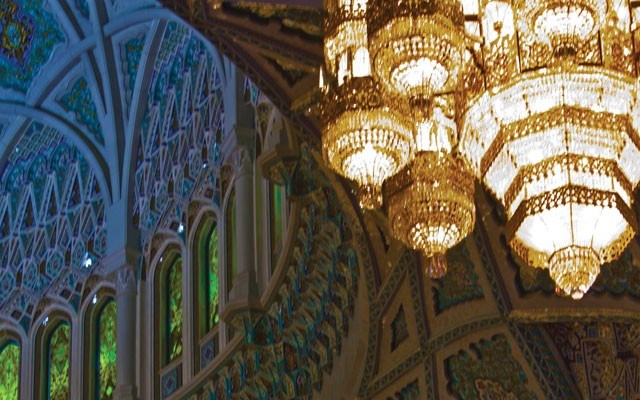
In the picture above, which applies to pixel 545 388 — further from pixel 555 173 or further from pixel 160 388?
pixel 160 388

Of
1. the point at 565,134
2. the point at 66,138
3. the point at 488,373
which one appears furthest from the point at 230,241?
the point at 565,134

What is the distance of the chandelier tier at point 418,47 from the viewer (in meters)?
8.27

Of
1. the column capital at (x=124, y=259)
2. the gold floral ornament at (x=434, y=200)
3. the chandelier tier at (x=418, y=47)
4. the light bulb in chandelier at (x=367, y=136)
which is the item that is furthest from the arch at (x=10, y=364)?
the chandelier tier at (x=418, y=47)

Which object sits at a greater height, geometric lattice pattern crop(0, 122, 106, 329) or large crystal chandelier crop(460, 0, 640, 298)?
geometric lattice pattern crop(0, 122, 106, 329)

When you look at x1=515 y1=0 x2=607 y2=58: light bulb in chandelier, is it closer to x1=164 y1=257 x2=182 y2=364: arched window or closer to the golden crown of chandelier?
the golden crown of chandelier

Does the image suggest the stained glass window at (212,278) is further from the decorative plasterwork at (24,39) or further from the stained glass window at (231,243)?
the decorative plasterwork at (24,39)

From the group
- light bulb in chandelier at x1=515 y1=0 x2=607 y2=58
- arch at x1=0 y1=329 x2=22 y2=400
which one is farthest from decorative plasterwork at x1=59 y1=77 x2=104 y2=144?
light bulb in chandelier at x1=515 y1=0 x2=607 y2=58

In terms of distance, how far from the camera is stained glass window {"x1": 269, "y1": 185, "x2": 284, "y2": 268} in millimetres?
14672

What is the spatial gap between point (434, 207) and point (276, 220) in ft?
20.5

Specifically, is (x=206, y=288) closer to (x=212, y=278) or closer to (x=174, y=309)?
(x=212, y=278)

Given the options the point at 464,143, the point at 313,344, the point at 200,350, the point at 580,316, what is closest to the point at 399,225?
the point at 464,143

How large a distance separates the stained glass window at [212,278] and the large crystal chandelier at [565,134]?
327 inches

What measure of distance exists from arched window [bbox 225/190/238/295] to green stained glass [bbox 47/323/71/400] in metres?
3.73

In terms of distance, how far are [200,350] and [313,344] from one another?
2.83 m
